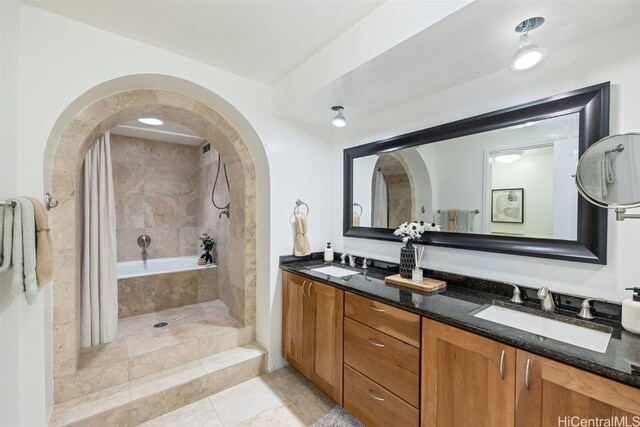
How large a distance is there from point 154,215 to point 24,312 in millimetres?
2919

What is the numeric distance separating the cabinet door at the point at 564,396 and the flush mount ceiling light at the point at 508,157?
1.09 metres

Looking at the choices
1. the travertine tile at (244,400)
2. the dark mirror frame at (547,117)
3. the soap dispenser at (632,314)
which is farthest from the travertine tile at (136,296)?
the soap dispenser at (632,314)

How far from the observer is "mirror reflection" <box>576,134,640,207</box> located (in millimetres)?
1096

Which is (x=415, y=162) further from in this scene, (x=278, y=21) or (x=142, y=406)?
(x=142, y=406)

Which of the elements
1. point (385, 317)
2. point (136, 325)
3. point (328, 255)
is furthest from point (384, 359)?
point (136, 325)

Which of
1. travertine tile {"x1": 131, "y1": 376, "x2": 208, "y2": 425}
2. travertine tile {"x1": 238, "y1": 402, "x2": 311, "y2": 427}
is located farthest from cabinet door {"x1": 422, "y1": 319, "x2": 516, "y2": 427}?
travertine tile {"x1": 131, "y1": 376, "x2": 208, "y2": 425}

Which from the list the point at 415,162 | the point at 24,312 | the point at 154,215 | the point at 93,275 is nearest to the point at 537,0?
the point at 415,162

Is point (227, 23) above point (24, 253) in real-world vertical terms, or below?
above

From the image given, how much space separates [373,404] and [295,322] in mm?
872

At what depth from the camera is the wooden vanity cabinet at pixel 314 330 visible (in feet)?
6.00

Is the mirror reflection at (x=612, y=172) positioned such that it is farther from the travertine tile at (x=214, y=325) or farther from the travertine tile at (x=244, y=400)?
the travertine tile at (x=214, y=325)

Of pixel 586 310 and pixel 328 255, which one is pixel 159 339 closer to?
pixel 328 255

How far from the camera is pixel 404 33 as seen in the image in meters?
1.34

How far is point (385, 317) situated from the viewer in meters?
1.51
